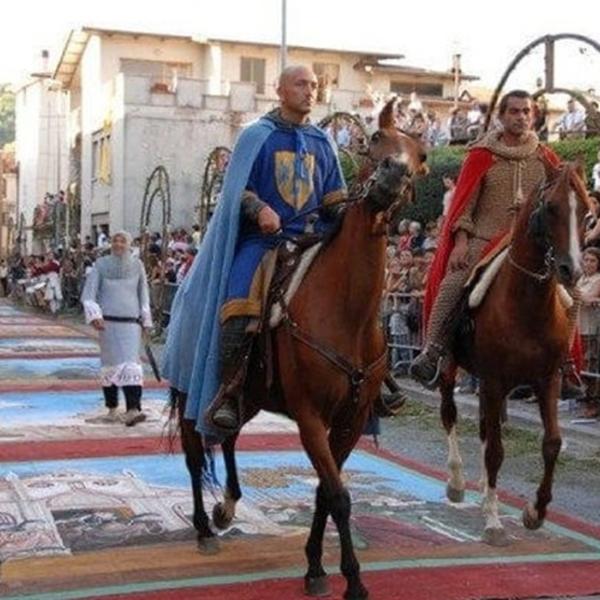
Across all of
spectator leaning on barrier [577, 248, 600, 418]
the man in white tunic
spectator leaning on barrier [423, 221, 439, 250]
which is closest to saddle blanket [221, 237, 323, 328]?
the man in white tunic

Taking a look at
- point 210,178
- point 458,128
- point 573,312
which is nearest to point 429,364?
point 573,312

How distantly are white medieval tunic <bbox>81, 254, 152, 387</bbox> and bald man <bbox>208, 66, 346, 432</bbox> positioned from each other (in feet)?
19.5

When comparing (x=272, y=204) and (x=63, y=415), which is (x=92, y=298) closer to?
(x=63, y=415)

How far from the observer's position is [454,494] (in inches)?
327

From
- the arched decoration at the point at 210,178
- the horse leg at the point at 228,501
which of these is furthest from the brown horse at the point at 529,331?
the arched decoration at the point at 210,178

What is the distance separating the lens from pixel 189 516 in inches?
305

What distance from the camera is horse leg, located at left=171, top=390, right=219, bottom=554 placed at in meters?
6.98

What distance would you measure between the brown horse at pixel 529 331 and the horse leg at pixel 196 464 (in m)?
1.78

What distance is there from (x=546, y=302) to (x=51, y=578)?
339 centimetres

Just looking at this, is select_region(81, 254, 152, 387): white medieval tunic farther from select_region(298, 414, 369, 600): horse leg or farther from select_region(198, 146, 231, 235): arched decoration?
select_region(198, 146, 231, 235): arched decoration

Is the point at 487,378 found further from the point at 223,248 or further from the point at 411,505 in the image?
the point at 223,248

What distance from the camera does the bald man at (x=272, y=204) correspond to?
6320 mm

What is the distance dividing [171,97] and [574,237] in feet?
109

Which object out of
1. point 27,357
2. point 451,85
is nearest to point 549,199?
point 27,357
